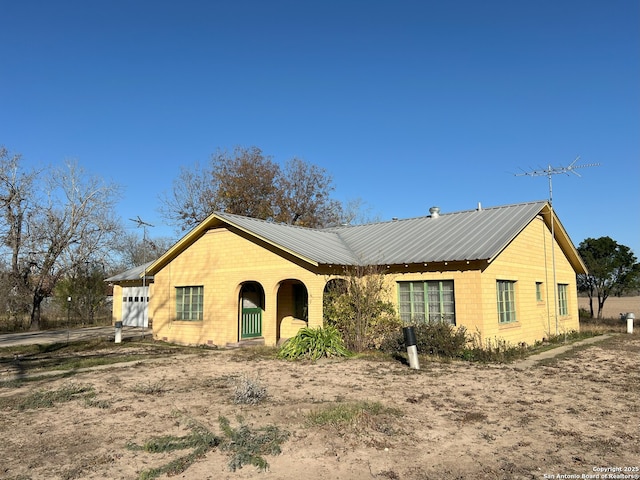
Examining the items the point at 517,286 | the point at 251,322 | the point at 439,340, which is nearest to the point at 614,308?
the point at 517,286

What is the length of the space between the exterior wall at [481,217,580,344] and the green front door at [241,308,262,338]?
8854mm

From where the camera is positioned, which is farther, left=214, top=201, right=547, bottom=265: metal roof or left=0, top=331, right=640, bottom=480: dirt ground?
left=214, top=201, right=547, bottom=265: metal roof

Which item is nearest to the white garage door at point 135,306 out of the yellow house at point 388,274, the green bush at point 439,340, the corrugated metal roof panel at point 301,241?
the yellow house at point 388,274

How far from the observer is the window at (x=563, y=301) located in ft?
68.0

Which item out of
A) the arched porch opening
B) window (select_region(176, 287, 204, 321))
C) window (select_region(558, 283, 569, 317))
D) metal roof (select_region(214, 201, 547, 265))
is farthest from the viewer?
window (select_region(558, 283, 569, 317))

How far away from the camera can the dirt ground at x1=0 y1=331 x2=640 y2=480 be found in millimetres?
5375

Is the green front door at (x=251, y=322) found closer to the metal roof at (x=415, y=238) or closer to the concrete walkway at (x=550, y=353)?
the metal roof at (x=415, y=238)

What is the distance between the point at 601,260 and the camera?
2845cm

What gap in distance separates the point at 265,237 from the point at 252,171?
23.9m

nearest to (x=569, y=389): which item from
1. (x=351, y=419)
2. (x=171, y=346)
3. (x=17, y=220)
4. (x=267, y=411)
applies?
(x=351, y=419)

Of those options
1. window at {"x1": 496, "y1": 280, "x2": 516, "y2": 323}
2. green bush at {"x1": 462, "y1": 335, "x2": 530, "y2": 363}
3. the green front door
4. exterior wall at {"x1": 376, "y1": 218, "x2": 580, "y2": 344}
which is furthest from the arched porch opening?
window at {"x1": 496, "y1": 280, "x2": 516, "y2": 323}

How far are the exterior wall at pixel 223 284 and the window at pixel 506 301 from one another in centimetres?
589

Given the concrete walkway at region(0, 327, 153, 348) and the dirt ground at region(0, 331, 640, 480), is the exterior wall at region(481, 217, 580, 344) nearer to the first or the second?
the dirt ground at region(0, 331, 640, 480)

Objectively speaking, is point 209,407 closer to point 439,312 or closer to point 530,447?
point 530,447
